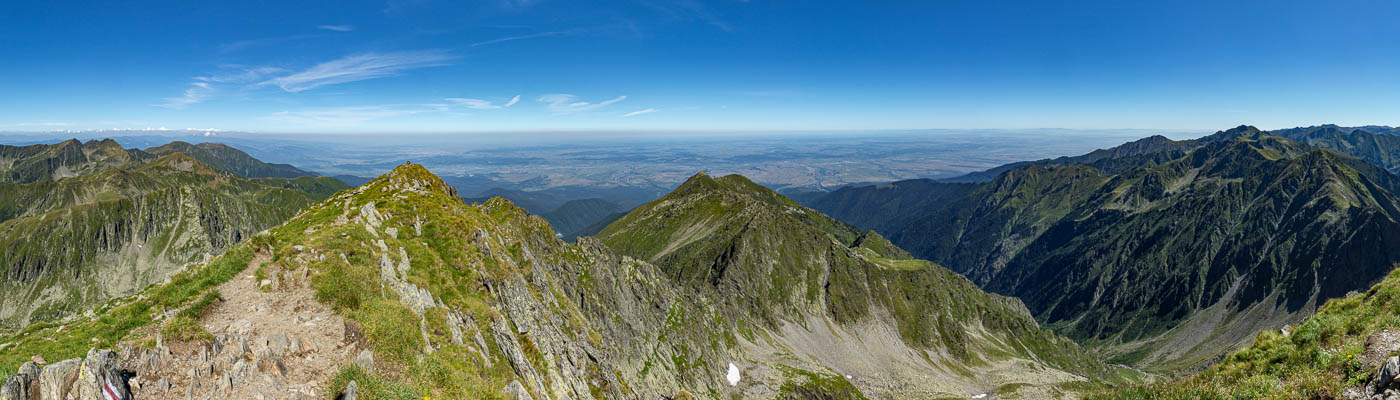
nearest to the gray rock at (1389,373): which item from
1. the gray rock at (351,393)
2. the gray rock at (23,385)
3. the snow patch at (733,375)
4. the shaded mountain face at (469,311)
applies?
the shaded mountain face at (469,311)

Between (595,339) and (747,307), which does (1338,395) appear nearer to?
(595,339)

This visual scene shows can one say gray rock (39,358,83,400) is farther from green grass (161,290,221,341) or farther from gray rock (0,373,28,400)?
green grass (161,290,221,341)

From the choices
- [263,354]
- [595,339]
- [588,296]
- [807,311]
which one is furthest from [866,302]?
[263,354]

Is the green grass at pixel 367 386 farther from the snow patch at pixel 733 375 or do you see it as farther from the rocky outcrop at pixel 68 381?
the snow patch at pixel 733 375

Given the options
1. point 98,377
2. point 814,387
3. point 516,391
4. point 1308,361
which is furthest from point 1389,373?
point 814,387

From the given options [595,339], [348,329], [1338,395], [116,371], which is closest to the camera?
[116,371]

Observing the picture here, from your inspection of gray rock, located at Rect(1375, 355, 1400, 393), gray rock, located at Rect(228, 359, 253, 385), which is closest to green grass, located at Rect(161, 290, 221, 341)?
gray rock, located at Rect(228, 359, 253, 385)
